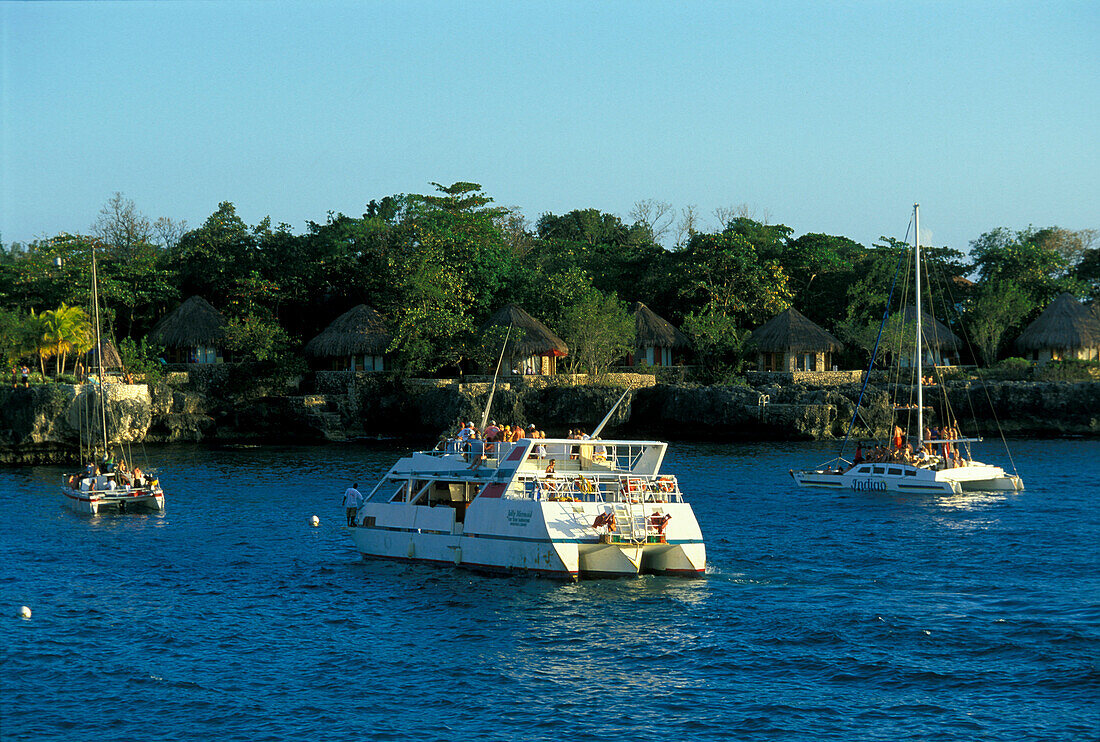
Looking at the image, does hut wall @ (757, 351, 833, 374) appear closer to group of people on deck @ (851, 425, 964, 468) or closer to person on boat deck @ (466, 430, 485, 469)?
group of people on deck @ (851, 425, 964, 468)

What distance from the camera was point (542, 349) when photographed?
81.2 m

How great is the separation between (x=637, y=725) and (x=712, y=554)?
595 inches

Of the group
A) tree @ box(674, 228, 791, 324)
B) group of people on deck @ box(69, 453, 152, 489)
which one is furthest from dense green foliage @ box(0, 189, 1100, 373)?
group of people on deck @ box(69, 453, 152, 489)

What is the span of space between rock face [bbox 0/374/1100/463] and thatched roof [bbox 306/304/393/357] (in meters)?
2.52

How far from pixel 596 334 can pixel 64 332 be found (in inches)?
1534

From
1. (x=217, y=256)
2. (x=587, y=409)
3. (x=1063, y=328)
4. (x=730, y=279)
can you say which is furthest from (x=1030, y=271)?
(x=217, y=256)

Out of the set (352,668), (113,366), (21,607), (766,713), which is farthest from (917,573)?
(113,366)

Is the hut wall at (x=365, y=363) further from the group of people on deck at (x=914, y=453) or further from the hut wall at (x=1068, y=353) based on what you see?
the hut wall at (x=1068, y=353)

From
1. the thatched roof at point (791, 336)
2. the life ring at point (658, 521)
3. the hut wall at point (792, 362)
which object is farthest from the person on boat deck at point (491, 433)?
the hut wall at point (792, 362)

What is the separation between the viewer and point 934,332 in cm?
8356

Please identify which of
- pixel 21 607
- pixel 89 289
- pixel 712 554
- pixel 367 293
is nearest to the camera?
pixel 21 607

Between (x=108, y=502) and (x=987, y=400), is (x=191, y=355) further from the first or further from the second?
(x=987, y=400)

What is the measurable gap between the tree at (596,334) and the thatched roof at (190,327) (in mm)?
27668

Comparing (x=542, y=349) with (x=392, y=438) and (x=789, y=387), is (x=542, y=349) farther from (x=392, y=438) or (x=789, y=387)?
(x=789, y=387)
